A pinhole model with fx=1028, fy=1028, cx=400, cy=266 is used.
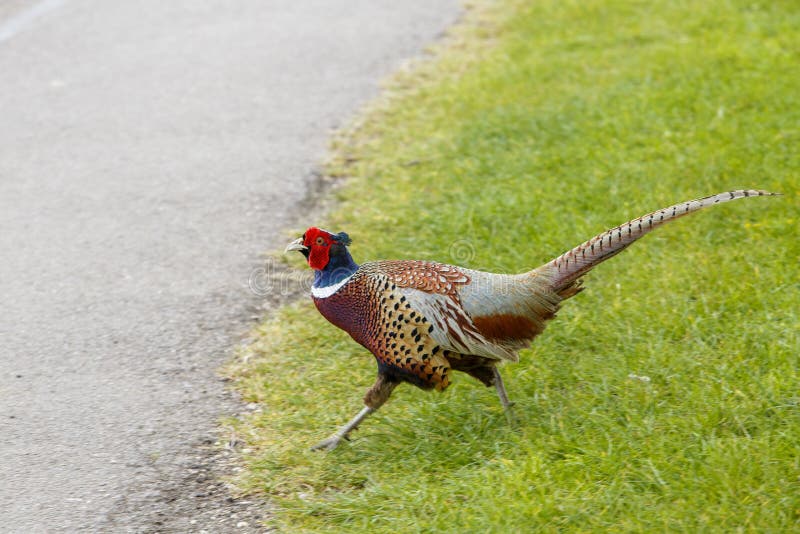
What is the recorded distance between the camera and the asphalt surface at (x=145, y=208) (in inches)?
147

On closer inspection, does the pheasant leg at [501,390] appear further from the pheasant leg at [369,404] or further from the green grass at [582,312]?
the pheasant leg at [369,404]

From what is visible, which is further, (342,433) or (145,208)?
(145,208)

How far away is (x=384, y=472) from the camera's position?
3691 mm

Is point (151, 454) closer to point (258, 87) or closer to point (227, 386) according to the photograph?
point (227, 386)

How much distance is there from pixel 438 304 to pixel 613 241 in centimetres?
68

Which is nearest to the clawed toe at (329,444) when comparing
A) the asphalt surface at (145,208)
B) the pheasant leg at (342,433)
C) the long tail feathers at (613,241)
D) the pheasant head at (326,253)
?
the pheasant leg at (342,433)

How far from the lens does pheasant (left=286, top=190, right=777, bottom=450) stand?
12.2 ft

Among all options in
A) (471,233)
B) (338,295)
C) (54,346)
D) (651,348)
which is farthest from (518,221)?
(54,346)

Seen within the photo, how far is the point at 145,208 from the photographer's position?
5809 millimetres

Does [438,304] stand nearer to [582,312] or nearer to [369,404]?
[369,404]

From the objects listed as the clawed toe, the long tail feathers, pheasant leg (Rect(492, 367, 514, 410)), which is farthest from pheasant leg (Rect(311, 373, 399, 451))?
the long tail feathers

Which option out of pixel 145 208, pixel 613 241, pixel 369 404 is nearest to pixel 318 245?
pixel 369 404

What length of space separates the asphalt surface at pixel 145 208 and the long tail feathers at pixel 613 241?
4.59ft

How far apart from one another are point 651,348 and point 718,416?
0.57m
